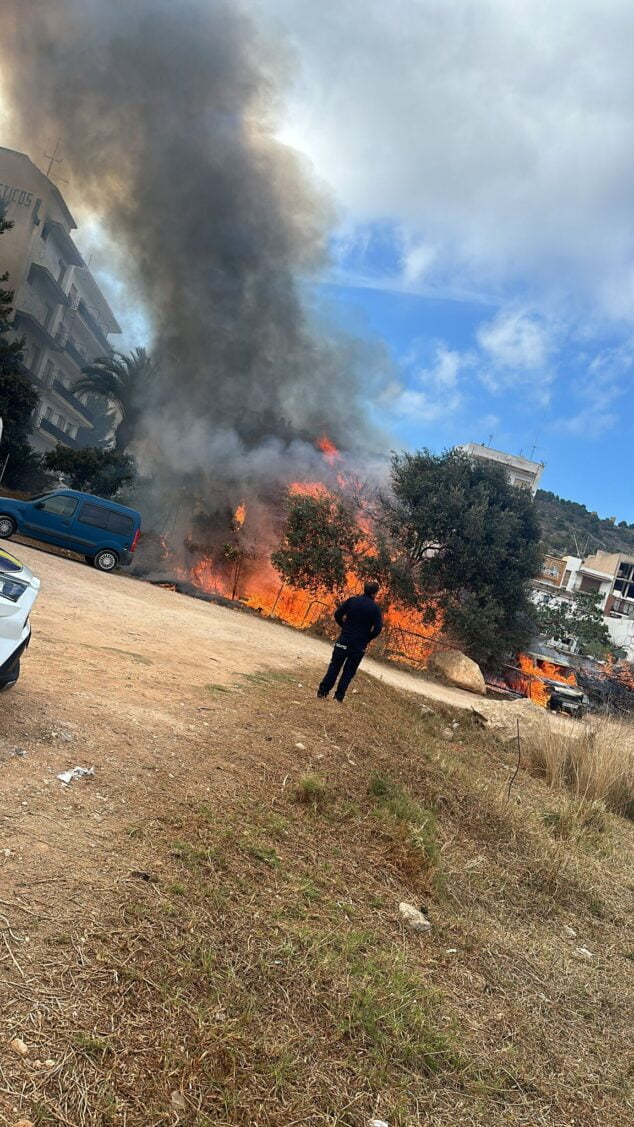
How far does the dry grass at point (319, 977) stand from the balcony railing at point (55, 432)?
3447 cm

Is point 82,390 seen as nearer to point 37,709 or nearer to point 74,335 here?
point 74,335

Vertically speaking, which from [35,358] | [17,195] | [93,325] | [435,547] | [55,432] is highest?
[17,195]

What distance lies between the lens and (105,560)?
1777cm

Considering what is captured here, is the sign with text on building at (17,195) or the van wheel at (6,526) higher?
the sign with text on building at (17,195)

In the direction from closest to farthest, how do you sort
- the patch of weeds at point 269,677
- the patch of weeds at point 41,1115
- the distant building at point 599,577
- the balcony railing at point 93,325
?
the patch of weeds at point 41,1115, the patch of weeds at point 269,677, the balcony railing at point 93,325, the distant building at point 599,577

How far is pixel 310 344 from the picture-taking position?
28453mm

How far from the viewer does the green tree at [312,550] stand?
21531 mm

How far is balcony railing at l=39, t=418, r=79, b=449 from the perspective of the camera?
3647 cm

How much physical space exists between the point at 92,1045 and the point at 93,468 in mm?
24954

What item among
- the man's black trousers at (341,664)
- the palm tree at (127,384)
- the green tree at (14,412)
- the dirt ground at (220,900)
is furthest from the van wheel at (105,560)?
the palm tree at (127,384)

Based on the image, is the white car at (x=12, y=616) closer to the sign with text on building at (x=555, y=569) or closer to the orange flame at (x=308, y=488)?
the orange flame at (x=308, y=488)

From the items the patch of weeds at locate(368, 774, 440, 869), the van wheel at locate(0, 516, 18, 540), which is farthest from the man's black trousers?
the van wheel at locate(0, 516, 18, 540)

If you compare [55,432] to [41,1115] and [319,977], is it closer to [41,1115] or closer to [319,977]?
[319,977]

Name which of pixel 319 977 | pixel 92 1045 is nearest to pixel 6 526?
pixel 319 977
